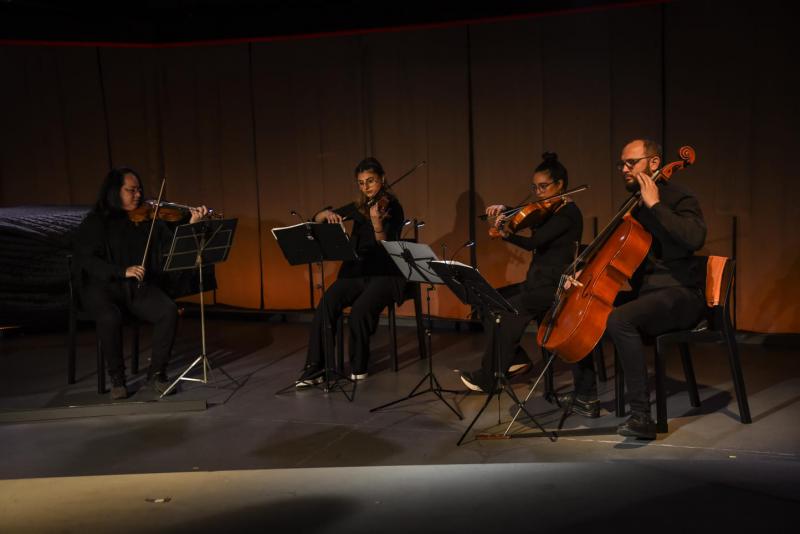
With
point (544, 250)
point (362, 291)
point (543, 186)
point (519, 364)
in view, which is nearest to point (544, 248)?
point (544, 250)

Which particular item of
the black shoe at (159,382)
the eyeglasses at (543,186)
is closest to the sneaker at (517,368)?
the eyeglasses at (543,186)

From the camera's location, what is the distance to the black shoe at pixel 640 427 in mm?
3566

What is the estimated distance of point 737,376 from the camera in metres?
3.77

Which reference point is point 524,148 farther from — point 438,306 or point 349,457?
point 349,457

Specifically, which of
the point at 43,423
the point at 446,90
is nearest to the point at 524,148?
the point at 446,90

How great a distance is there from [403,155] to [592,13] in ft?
5.67

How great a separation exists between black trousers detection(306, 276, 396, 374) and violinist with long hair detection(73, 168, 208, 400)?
2.69ft

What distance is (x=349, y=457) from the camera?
3.53 m

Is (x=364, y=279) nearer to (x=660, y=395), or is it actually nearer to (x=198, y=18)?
(x=660, y=395)

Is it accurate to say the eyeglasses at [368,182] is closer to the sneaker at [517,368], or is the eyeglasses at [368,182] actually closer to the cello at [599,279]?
the sneaker at [517,368]

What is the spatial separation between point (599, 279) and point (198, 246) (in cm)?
221

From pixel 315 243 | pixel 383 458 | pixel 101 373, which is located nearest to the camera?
pixel 383 458

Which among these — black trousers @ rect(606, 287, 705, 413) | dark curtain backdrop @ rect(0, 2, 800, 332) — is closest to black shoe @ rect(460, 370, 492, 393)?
black trousers @ rect(606, 287, 705, 413)

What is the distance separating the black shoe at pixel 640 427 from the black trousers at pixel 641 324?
0.03 metres
